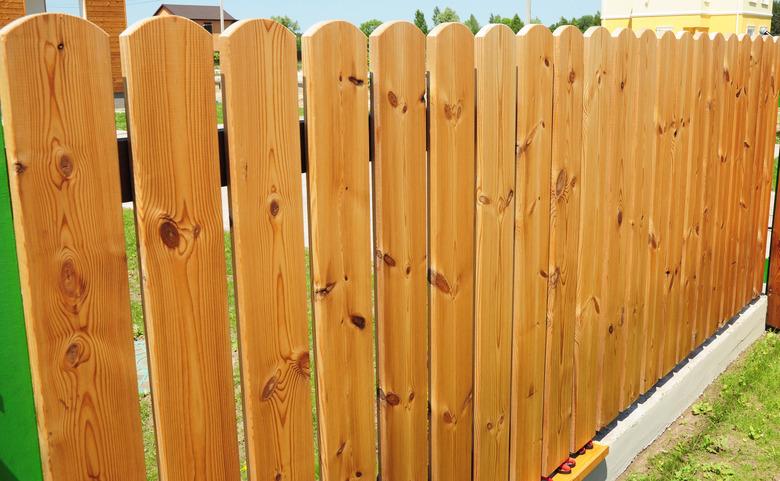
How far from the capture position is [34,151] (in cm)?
133

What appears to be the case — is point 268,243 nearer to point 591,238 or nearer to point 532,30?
point 532,30

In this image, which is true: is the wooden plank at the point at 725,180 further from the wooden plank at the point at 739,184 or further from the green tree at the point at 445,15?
the green tree at the point at 445,15

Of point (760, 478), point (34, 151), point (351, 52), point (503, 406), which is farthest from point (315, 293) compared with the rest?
point (760, 478)

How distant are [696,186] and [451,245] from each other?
2110mm

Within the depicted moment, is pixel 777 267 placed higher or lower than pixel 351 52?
lower

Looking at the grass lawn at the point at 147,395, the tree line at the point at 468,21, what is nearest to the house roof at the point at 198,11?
the tree line at the point at 468,21

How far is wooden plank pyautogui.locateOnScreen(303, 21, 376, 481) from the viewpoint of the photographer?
182 centimetres

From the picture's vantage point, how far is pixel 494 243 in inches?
98.6

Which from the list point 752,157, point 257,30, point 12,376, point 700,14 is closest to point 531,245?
point 257,30

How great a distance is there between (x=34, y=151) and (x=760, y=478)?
3.47 meters

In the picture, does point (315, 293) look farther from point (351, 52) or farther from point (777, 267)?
point (777, 267)

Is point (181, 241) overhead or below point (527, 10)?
below

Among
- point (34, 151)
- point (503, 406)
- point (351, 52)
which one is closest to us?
point (34, 151)

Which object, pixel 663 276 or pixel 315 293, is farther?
pixel 663 276
